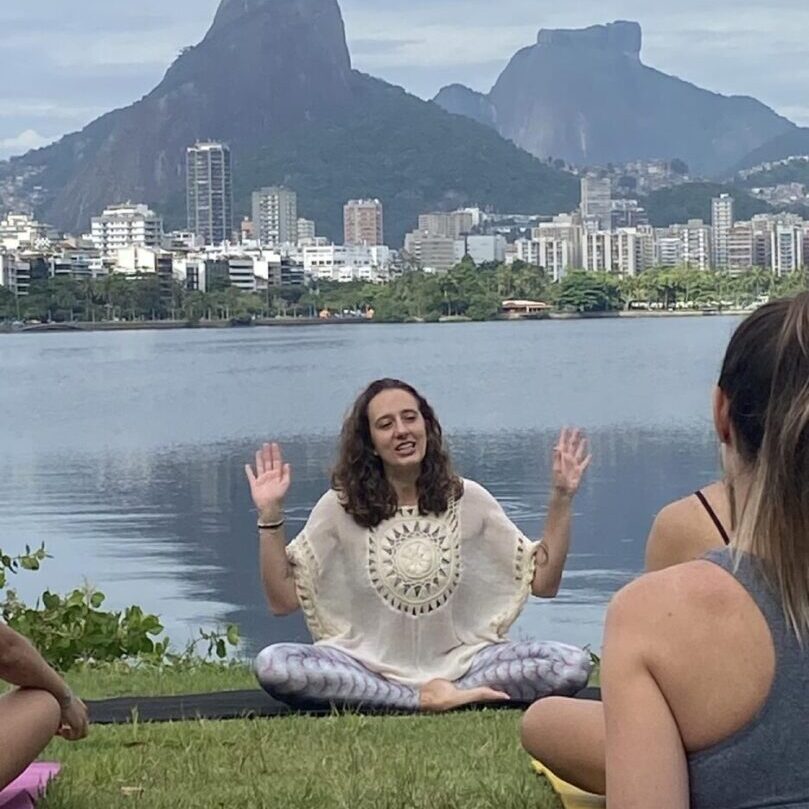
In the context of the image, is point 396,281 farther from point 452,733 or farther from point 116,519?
point 452,733

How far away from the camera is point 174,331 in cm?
10394

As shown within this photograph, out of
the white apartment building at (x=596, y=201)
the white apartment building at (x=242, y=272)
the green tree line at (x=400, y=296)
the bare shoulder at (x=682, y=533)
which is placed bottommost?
the green tree line at (x=400, y=296)

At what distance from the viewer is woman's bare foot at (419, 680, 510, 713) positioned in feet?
15.3

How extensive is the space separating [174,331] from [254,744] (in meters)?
101

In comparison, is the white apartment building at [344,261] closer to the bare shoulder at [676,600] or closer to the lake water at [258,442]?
the lake water at [258,442]

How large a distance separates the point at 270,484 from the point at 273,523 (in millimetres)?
120

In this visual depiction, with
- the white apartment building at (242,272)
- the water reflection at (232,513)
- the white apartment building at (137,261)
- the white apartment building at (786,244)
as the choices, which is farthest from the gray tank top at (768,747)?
the white apartment building at (786,244)

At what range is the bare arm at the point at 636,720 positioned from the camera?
1824 millimetres

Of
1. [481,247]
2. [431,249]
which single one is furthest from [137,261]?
[431,249]

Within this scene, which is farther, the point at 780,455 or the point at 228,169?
the point at 228,169

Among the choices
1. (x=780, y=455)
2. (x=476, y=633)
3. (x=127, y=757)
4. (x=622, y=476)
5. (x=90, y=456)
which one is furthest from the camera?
(x=90, y=456)

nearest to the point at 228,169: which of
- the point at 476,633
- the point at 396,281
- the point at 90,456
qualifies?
the point at 396,281

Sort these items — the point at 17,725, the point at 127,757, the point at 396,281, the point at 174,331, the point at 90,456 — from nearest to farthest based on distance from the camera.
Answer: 1. the point at 17,725
2. the point at 127,757
3. the point at 90,456
4. the point at 174,331
5. the point at 396,281

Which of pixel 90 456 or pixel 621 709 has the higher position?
pixel 621 709
